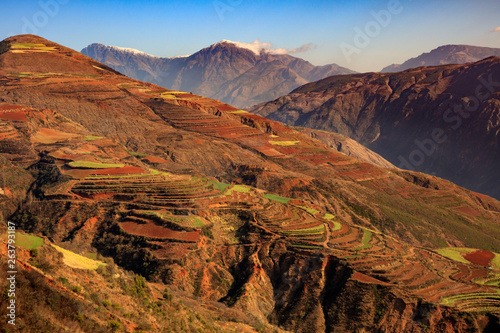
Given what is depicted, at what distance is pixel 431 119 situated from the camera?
155750 millimetres

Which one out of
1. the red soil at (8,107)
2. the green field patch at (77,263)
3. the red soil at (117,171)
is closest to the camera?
the green field patch at (77,263)

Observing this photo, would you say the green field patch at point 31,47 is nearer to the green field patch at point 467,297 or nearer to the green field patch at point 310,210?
the green field patch at point 310,210

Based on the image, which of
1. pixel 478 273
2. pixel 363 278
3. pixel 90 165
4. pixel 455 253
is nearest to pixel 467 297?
pixel 478 273

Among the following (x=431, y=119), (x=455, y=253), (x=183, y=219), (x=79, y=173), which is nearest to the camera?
(x=183, y=219)

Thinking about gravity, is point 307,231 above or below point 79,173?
below

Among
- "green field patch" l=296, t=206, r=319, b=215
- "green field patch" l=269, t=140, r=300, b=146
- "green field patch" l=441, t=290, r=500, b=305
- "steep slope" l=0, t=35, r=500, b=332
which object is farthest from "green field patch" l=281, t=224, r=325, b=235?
"green field patch" l=269, t=140, r=300, b=146

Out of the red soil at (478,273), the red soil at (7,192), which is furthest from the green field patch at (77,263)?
the red soil at (478,273)

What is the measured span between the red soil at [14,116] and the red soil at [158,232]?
42.4 m

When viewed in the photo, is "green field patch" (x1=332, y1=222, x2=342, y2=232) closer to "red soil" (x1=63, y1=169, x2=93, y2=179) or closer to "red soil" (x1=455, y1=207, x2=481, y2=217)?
"red soil" (x1=63, y1=169, x2=93, y2=179)

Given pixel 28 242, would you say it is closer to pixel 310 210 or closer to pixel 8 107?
pixel 310 210

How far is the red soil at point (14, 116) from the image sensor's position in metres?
64.2

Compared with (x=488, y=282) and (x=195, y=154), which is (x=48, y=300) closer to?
(x=488, y=282)

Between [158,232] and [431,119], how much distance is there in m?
152

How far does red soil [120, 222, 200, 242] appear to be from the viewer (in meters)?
35.6
